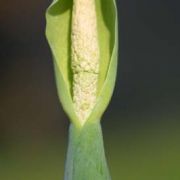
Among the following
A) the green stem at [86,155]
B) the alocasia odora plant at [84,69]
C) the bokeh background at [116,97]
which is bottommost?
the bokeh background at [116,97]

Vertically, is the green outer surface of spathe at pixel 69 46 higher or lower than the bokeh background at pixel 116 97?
higher

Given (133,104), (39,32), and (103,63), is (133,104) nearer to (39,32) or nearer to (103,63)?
(39,32)

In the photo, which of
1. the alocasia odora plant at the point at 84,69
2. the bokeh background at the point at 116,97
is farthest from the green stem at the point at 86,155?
the bokeh background at the point at 116,97

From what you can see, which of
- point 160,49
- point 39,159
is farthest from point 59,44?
point 160,49

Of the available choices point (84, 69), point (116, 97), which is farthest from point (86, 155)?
point (116, 97)

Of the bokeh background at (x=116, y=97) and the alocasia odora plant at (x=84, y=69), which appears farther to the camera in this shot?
the bokeh background at (x=116, y=97)

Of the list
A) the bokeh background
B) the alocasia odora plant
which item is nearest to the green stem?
the alocasia odora plant

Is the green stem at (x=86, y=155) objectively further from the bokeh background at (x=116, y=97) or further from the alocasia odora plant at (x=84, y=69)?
the bokeh background at (x=116, y=97)
